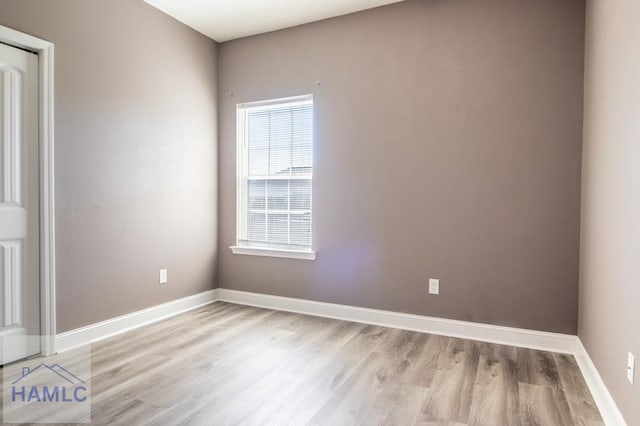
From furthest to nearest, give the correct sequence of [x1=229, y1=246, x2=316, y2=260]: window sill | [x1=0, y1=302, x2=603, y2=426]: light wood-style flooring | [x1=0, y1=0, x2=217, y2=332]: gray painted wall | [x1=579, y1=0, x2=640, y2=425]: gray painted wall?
1. [x1=229, y1=246, x2=316, y2=260]: window sill
2. [x1=0, y1=0, x2=217, y2=332]: gray painted wall
3. [x1=0, y1=302, x2=603, y2=426]: light wood-style flooring
4. [x1=579, y1=0, x2=640, y2=425]: gray painted wall

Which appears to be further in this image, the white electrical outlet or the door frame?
the white electrical outlet

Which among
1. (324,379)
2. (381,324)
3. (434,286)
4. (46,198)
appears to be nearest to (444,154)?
(434,286)

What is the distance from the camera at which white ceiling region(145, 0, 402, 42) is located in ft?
10.9

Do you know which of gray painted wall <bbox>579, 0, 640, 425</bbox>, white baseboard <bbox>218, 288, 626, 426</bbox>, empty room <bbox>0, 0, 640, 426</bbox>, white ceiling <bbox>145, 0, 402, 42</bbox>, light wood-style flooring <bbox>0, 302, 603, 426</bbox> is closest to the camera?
gray painted wall <bbox>579, 0, 640, 425</bbox>

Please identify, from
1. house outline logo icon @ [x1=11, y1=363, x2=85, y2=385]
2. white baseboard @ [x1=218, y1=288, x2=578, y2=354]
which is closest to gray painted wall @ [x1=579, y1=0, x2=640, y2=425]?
white baseboard @ [x1=218, y1=288, x2=578, y2=354]

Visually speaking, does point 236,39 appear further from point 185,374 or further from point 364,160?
point 185,374

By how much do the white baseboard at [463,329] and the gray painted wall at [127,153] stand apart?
96 cm

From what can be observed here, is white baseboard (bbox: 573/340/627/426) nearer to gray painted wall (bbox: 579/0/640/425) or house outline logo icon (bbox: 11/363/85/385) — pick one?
gray painted wall (bbox: 579/0/640/425)

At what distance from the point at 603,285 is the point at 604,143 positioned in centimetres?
80

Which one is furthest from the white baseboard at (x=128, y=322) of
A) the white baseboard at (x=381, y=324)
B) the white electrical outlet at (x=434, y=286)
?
the white electrical outlet at (x=434, y=286)

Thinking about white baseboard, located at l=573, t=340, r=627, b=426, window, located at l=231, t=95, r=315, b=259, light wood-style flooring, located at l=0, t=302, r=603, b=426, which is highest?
window, located at l=231, t=95, r=315, b=259

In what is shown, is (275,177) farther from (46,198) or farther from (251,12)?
(46,198)

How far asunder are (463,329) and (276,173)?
7.42ft

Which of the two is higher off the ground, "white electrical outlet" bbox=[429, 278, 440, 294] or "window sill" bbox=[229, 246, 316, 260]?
"window sill" bbox=[229, 246, 316, 260]
